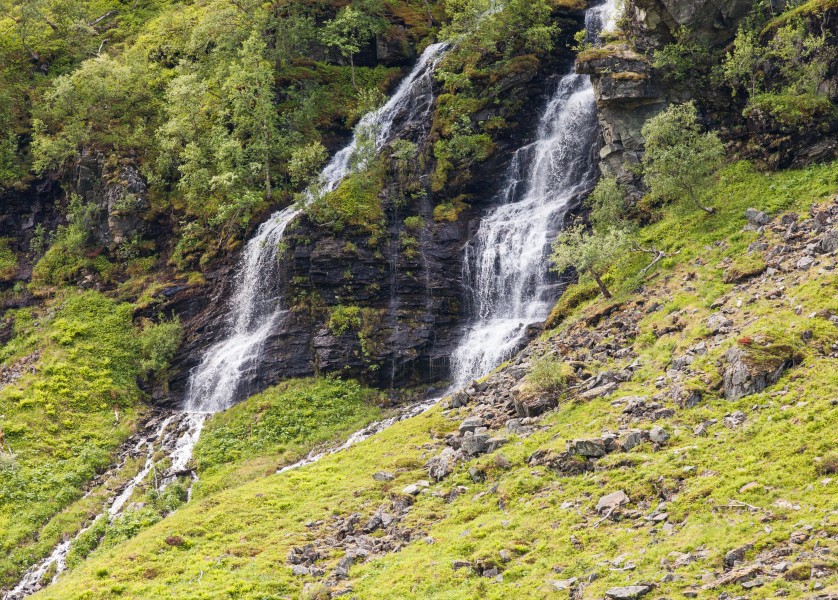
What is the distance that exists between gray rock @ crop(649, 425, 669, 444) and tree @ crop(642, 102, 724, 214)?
786 inches

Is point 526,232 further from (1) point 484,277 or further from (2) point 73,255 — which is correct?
(2) point 73,255

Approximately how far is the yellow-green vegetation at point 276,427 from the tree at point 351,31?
103 feet

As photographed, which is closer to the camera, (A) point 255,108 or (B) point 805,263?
(B) point 805,263

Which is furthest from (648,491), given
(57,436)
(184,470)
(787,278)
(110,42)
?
(110,42)

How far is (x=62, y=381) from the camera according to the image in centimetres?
5031

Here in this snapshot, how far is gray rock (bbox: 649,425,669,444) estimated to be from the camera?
24744mm

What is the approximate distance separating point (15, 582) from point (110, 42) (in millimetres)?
69865

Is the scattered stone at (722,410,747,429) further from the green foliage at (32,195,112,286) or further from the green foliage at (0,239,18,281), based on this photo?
the green foliage at (0,239,18,281)

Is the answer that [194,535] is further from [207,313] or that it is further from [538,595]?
[207,313]

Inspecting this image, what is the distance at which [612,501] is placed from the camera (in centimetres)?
2273

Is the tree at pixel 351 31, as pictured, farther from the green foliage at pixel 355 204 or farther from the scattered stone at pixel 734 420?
the scattered stone at pixel 734 420

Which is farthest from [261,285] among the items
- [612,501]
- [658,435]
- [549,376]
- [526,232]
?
[612,501]

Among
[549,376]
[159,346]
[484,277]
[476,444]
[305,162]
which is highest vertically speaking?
[305,162]

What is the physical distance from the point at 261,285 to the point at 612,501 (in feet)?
116
